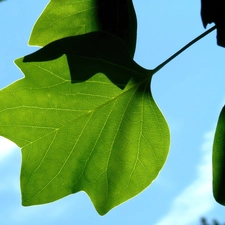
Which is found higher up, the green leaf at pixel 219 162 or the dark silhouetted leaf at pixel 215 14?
the dark silhouetted leaf at pixel 215 14

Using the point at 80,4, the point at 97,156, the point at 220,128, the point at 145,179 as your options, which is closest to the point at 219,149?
the point at 220,128

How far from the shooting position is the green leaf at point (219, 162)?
1061 mm

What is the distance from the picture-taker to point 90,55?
3.48ft

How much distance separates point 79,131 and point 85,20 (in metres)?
0.30

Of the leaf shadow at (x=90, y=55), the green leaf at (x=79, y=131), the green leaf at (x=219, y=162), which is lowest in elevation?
the green leaf at (x=219, y=162)

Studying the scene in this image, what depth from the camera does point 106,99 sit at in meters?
1.13

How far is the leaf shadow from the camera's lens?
1031 millimetres

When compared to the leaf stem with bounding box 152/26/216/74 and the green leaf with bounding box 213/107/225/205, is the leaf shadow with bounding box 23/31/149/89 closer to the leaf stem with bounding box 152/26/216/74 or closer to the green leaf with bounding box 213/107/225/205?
the leaf stem with bounding box 152/26/216/74

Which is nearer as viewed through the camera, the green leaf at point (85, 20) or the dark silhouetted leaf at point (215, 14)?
the dark silhouetted leaf at point (215, 14)

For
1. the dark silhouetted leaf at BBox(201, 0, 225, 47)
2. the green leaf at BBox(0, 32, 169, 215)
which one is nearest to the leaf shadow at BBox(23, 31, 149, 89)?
the green leaf at BBox(0, 32, 169, 215)

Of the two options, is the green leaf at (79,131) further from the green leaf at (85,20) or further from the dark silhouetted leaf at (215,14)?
the dark silhouetted leaf at (215,14)

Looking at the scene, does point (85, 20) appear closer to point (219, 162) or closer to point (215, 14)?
point (215, 14)

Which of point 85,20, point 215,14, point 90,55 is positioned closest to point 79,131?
point 90,55

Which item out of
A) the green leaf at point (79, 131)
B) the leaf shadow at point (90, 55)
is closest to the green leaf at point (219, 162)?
the green leaf at point (79, 131)
